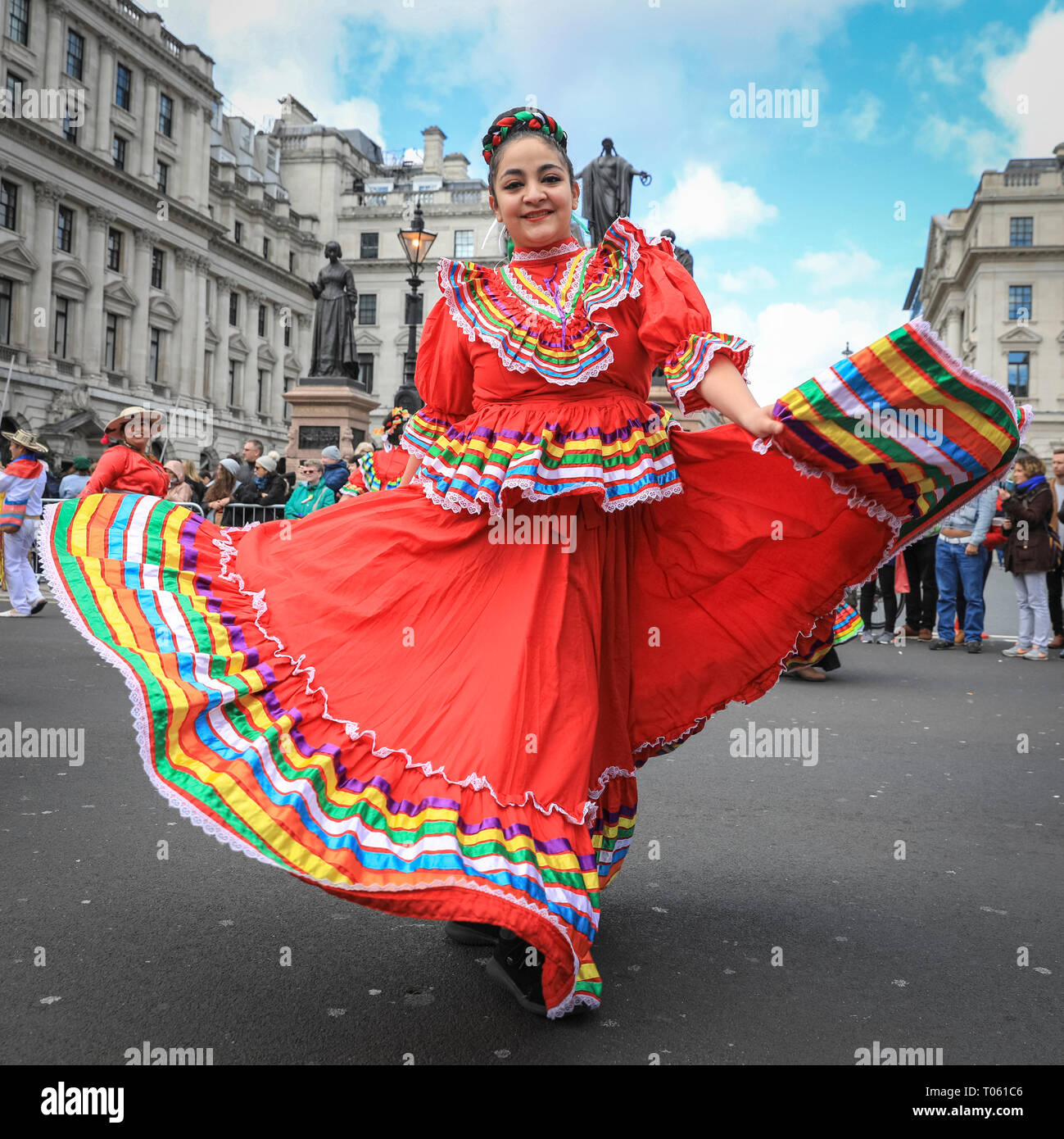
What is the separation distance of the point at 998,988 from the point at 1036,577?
8620 millimetres

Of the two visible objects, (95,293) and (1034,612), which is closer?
(1034,612)

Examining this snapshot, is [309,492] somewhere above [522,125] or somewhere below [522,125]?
below

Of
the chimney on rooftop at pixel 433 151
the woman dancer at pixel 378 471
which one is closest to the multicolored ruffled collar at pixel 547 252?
the woman dancer at pixel 378 471

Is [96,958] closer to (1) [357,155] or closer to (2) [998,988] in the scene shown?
(2) [998,988]

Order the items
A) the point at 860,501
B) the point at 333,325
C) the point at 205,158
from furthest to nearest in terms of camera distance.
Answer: the point at 205,158
the point at 333,325
the point at 860,501

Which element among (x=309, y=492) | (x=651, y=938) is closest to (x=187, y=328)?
(x=309, y=492)

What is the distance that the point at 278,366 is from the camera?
190 ft

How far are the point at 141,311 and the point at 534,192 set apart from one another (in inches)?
1816

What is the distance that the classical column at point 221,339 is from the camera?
2048 inches

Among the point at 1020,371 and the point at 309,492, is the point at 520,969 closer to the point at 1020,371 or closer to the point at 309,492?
the point at 309,492

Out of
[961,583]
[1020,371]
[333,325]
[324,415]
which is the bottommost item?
[961,583]

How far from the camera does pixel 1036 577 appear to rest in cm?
1037

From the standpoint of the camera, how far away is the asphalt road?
7.92ft
